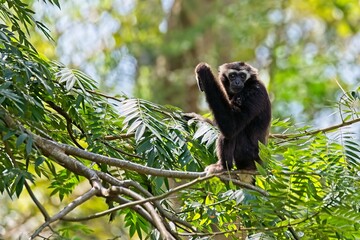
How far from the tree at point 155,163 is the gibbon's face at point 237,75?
0.91m

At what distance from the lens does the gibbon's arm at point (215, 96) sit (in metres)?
6.59

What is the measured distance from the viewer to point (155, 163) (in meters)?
5.27

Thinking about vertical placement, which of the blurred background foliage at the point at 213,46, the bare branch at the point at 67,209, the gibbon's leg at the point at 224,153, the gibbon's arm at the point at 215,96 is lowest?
the bare branch at the point at 67,209

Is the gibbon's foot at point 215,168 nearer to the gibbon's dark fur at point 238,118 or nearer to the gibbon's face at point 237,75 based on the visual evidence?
the gibbon's dark fur at point 238,118

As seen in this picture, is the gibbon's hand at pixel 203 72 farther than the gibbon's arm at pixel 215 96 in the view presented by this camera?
Yes

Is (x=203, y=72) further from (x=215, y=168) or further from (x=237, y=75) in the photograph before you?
(x=215, y=168)

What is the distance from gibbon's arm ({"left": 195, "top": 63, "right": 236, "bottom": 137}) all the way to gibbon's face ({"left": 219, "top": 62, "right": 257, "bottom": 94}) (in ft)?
1.05

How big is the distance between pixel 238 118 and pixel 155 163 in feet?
5.38

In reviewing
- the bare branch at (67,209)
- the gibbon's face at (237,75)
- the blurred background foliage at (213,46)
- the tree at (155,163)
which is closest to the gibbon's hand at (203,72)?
the gibbon's face at (237,75)

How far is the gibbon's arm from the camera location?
6.59m

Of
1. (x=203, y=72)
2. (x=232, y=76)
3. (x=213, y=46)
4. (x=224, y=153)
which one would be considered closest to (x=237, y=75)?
(x=232, y=76)

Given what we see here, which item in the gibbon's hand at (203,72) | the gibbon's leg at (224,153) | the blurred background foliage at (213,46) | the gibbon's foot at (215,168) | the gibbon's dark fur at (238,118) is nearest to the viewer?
the gibbon's foot at (215,168)

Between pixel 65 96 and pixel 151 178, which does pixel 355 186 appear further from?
pixel 65 96

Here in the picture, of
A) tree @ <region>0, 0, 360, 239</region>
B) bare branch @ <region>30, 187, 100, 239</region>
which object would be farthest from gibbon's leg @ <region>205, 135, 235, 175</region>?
bare branch @ <region>30, 187, 100, 239</region>
